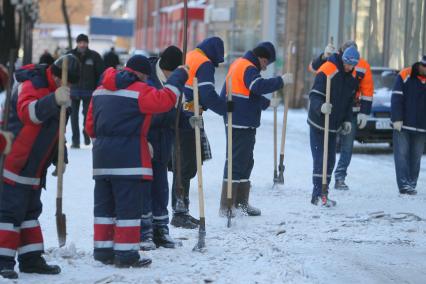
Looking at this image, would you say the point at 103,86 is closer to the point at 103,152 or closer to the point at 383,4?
the point at 103,152

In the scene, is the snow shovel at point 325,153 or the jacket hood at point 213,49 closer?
the jacket hood at point 213,49

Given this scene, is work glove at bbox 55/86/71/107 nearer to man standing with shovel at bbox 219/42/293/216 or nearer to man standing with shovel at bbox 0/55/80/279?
man standing with shovel at bbox 0/55/80/279

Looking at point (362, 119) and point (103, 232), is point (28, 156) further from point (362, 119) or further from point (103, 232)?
point (362, 119)

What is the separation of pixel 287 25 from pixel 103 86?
26.1 meters

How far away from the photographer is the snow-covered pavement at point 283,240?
24.9 feet

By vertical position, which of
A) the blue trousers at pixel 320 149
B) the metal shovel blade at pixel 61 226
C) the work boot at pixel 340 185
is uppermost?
the blue trousers at pixel 320 149

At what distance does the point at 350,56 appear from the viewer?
1138cm

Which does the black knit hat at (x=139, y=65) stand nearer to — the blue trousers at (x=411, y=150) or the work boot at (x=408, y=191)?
the work boot at (x=408, y=191)

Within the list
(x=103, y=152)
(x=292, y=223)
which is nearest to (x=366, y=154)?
(x=292, y=223)

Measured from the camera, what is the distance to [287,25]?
33406 millimetres

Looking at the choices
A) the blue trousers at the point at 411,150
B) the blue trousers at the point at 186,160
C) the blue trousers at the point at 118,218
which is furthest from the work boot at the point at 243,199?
the blue trousers at the point at 118,218

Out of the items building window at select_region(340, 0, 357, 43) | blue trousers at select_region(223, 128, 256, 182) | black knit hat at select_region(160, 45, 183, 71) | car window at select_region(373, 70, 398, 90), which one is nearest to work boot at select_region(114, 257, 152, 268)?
black knit hat at select_region(160, 45, 183, 71)

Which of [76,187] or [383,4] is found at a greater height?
[383,4]

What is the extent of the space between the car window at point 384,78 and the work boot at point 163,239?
11.6 metres
